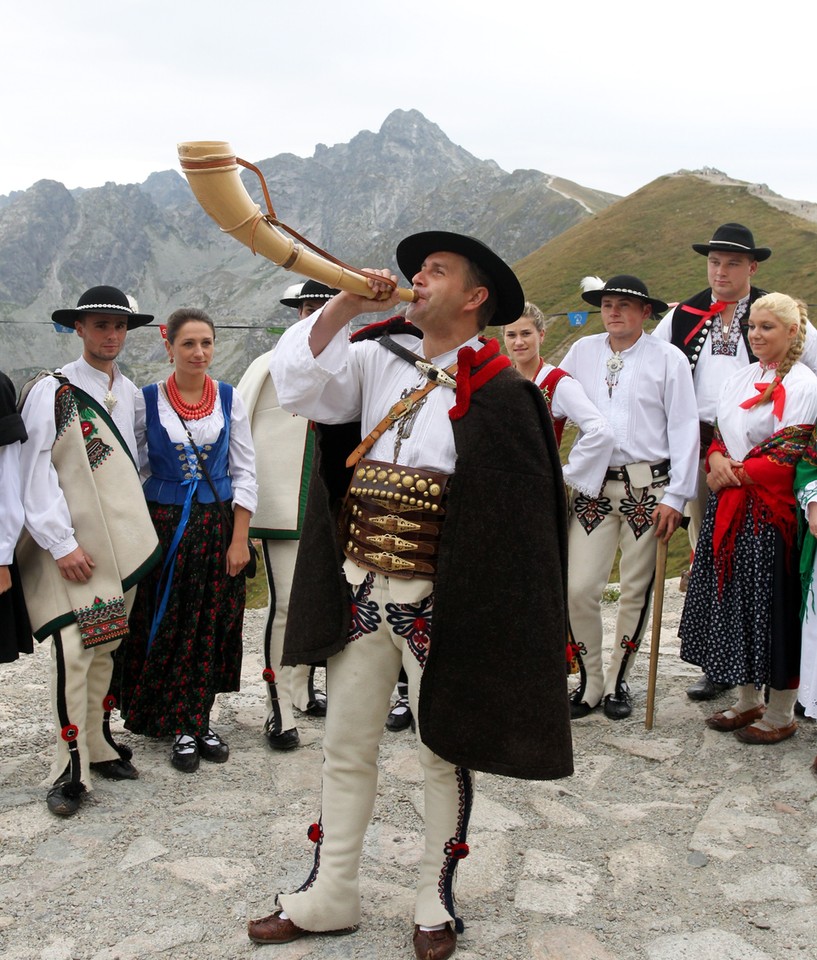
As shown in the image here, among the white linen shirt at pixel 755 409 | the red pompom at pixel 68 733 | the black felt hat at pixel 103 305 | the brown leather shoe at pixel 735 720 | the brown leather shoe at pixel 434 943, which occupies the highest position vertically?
the black felt hat at pixel 103 305

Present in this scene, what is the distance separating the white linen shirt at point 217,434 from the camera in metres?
5.30

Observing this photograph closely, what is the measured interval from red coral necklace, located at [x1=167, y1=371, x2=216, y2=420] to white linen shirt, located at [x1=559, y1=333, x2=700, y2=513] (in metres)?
2.35

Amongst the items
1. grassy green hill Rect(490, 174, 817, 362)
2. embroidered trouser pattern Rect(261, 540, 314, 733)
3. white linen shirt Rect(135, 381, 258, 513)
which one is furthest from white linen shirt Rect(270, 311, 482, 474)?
grassy green hill Rect(490, 174, 817, 362)

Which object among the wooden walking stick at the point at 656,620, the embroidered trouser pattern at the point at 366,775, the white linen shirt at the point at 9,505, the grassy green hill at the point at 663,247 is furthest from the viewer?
the grassy green hill at the point at 663,247

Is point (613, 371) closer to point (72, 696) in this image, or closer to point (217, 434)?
point (217, 434)

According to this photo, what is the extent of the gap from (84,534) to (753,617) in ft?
12.0

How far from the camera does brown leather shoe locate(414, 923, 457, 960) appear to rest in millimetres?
3463

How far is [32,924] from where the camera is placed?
12.2 ft

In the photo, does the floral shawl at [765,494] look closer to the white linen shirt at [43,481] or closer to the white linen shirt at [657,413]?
the white linen shirt at [657,413]

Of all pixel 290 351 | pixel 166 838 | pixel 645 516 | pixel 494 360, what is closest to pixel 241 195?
pixel 290 351

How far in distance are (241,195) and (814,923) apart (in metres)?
3.39

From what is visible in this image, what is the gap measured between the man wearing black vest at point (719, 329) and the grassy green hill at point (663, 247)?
147 feet

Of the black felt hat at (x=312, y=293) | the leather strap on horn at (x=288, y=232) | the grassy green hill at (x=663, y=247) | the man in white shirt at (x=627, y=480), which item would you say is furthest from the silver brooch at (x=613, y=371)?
the grassy green hill at (x=663, y=247)

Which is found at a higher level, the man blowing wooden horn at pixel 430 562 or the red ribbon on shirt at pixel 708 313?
the red ribbon on shirt at pixel 708 313
